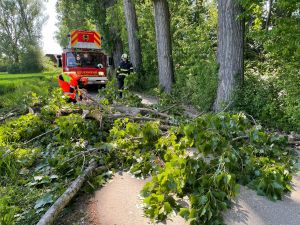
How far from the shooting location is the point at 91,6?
17.1 meters

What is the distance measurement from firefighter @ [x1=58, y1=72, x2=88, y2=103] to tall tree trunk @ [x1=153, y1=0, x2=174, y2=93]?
153 inches

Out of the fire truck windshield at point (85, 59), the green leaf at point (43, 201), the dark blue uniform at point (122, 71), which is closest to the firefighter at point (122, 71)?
the dark blue uniform at point (122, 71)

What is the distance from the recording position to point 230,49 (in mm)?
7055

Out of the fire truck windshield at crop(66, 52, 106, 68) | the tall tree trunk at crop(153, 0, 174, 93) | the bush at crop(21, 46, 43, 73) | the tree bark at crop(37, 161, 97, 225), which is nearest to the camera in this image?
the tree bark at crop(37, 161, 97, 225)

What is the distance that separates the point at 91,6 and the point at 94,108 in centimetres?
1250

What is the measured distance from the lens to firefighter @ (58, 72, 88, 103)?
8.24m

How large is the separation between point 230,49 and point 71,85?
458 cm

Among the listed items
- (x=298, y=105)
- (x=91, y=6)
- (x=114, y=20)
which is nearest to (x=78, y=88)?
(x=298, y=105)

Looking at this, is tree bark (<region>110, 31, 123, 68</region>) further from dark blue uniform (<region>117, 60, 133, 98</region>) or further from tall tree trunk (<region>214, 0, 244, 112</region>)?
tall tree trunk (<region>214, 0, 244, 112</region>)

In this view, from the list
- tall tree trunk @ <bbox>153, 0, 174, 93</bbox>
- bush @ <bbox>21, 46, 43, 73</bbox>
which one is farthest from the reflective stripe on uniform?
bush @ <bbox>21, 46, 43, 73</bbox>

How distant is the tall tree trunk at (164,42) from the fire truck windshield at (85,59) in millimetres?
3729

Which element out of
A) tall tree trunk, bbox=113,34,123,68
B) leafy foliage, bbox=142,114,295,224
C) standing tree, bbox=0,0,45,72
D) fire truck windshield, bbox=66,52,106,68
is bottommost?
leafy foliage, bbox=142,114,295,224

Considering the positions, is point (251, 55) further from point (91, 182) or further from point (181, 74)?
point (91, 182)

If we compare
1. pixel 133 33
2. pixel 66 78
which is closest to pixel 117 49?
pixel 133 33
